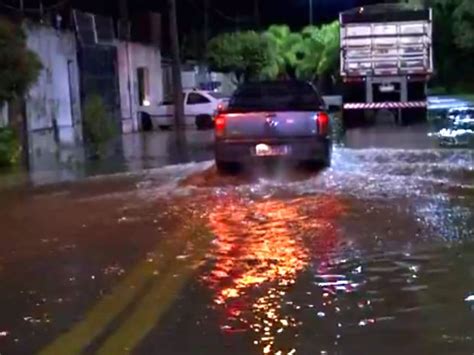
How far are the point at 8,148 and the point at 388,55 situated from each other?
1659 centimetres

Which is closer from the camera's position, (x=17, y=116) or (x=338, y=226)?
(x=338, y=226)

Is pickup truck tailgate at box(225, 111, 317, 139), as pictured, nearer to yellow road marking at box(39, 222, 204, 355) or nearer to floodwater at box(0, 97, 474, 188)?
floodwater at box(0, 97, 474, 188)

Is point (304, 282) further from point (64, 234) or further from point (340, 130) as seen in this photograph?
point (340, 130)

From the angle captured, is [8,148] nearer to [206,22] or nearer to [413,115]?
[413,115]

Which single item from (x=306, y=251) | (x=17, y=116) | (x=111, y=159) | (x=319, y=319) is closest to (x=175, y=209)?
(x=306, y=251)

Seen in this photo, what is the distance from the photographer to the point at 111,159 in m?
25.8

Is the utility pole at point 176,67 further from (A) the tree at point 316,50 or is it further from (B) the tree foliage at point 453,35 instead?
(A) the tree at point 316,50

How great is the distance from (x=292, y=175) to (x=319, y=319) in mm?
10974

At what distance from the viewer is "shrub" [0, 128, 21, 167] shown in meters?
22.8

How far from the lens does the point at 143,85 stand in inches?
1850

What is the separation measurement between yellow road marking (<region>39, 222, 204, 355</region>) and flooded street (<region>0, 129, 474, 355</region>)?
2 centimetres

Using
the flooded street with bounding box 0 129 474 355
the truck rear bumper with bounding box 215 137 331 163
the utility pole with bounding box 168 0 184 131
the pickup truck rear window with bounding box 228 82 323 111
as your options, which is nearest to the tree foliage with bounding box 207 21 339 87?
the utility pole with bounding box 168 0 184 131

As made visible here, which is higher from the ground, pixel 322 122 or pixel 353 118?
pixel 322 122

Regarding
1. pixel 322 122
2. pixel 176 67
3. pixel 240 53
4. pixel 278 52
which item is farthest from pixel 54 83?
pixel 278 52
